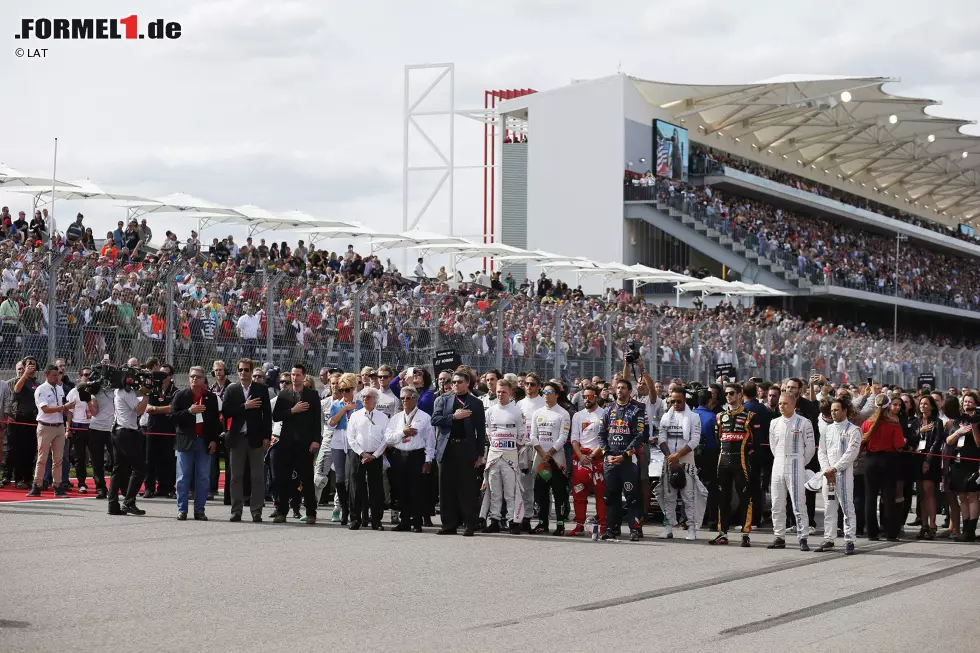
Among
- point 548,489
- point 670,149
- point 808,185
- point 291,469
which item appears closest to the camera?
point 548,489

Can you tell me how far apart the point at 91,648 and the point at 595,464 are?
7.76 m

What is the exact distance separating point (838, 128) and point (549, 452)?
2282 inches

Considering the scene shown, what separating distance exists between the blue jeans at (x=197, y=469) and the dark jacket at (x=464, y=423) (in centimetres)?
271

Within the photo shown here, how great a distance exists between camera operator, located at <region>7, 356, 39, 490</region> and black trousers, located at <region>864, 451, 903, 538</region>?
35.1 ft

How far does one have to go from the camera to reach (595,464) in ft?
46.6

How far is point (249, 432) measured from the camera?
48.9 ft

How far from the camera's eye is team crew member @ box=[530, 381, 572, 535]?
14453mm

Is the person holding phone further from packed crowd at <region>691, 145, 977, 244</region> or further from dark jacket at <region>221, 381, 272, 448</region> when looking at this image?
packed crowd at <region>691, 145, 977, 244</region>

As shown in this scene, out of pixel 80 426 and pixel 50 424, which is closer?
pixel 50 424

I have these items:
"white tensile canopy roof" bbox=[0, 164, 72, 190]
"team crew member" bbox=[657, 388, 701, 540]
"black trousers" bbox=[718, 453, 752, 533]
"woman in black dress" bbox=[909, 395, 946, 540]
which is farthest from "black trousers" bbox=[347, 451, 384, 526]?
"white tensile canopy roof" bbox=[0, 164, 72, 190]

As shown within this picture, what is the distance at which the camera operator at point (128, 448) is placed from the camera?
1490 cm

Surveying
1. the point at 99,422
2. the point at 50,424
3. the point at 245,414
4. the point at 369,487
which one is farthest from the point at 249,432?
the point at 50,424

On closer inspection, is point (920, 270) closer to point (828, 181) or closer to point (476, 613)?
point (828, 181)

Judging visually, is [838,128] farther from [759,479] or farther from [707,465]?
[759,479]
